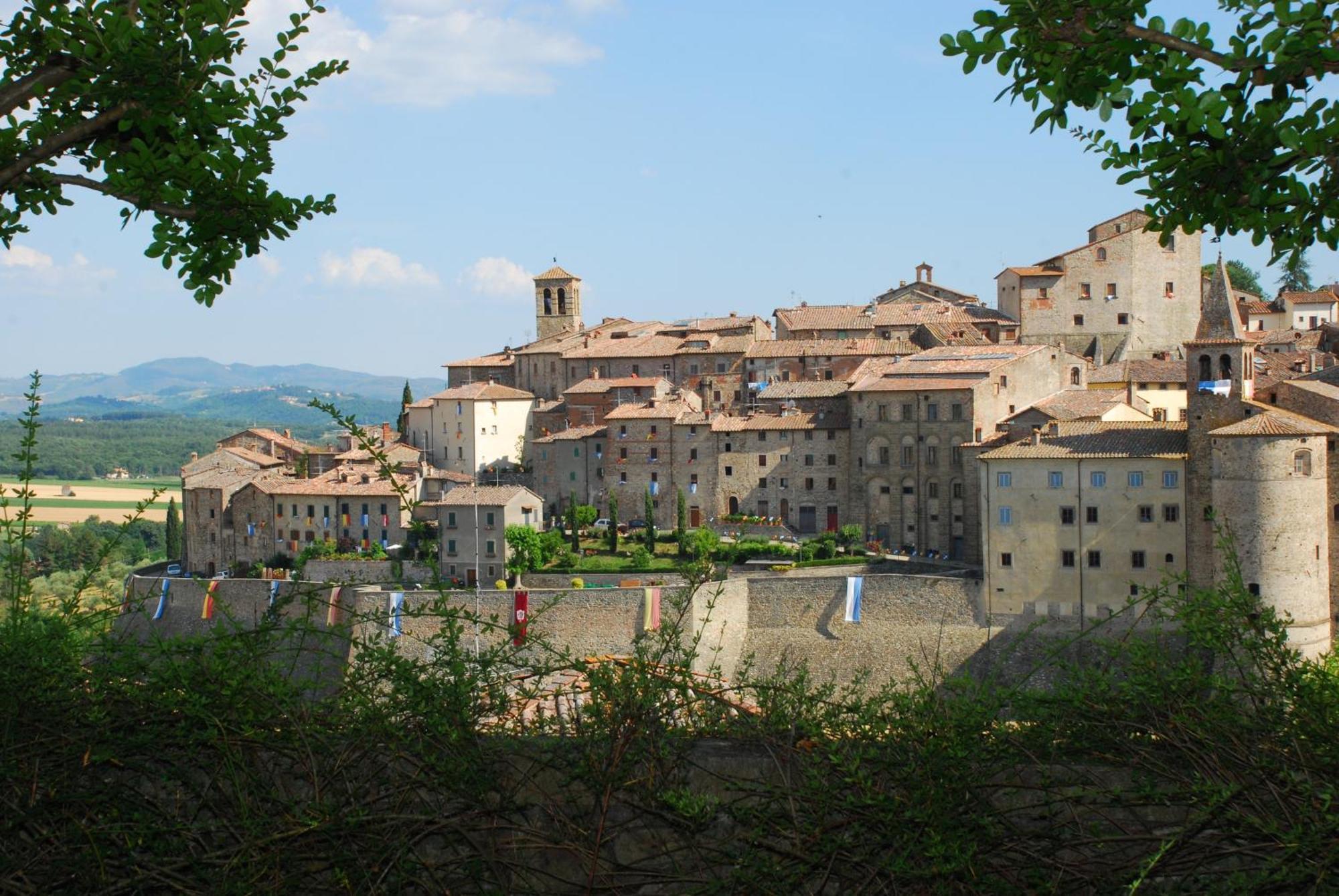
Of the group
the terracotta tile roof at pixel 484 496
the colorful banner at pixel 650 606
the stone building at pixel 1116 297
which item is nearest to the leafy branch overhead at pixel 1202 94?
the colorful banner at pixel 650 606

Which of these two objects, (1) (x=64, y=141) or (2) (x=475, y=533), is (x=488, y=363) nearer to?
(2) (x=475, y=533)

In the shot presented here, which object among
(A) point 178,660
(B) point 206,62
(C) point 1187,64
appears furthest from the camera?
(B) point 206,62

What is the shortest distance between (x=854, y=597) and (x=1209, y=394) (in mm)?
9398

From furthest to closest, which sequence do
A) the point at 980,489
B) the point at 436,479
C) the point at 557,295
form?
the point at 557,295, the point at 436,479, the point at 980,489

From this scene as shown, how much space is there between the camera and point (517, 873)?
504cm

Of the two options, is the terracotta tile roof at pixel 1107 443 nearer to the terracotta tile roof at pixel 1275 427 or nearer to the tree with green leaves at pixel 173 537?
the terracotta tile roof at pixel 1275 427

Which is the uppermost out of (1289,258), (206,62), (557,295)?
(557,295)

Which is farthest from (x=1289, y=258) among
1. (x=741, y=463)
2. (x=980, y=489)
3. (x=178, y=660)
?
(x=741, y=463)

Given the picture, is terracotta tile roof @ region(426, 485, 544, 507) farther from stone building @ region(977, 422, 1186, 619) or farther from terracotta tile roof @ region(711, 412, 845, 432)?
stone building @ region(977, 422, 1186, 619)

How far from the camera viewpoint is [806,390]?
4600cm

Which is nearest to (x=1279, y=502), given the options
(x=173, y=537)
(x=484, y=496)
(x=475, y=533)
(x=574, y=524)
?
(x=574, y=524)

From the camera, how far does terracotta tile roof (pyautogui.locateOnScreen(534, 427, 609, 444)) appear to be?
4794cm

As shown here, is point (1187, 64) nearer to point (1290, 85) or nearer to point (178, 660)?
point (1290, 85)

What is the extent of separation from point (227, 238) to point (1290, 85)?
4.28m
